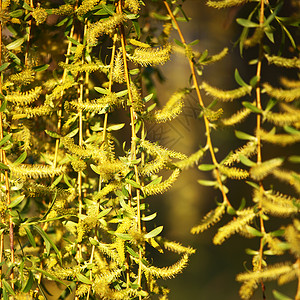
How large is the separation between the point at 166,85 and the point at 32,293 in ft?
2.23

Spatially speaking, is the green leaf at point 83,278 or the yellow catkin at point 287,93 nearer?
the yellow catkin at point 287,93

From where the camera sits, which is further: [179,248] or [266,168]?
[179,248]

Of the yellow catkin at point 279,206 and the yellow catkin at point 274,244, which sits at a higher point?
the yellow catkin at point 279,206

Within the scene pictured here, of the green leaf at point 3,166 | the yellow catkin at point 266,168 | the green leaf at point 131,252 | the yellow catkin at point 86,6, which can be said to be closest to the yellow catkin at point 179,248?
the green leaf at point 131,252

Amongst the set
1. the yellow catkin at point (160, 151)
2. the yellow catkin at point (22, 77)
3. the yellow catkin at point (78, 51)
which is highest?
the yellow catkin at point (78, 51)

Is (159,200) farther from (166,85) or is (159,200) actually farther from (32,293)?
(32,293)

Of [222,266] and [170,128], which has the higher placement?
[170,128]

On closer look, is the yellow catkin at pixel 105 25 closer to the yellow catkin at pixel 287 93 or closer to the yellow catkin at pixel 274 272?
the yellow catkin at pixel 287 93

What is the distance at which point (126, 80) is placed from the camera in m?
0.52

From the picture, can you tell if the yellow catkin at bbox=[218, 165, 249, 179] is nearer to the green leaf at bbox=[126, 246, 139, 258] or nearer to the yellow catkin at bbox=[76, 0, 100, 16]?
the green leaf at bbox=[126, 246, 139, 258]

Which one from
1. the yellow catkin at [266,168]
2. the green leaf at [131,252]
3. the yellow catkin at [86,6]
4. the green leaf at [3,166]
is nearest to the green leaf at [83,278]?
the green leaf at [131,252]

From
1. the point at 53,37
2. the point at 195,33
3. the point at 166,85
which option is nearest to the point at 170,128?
the point at 166,85

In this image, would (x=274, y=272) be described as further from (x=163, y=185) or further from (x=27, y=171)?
(x=27, y=171)

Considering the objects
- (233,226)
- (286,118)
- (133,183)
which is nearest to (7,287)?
(133,183)
